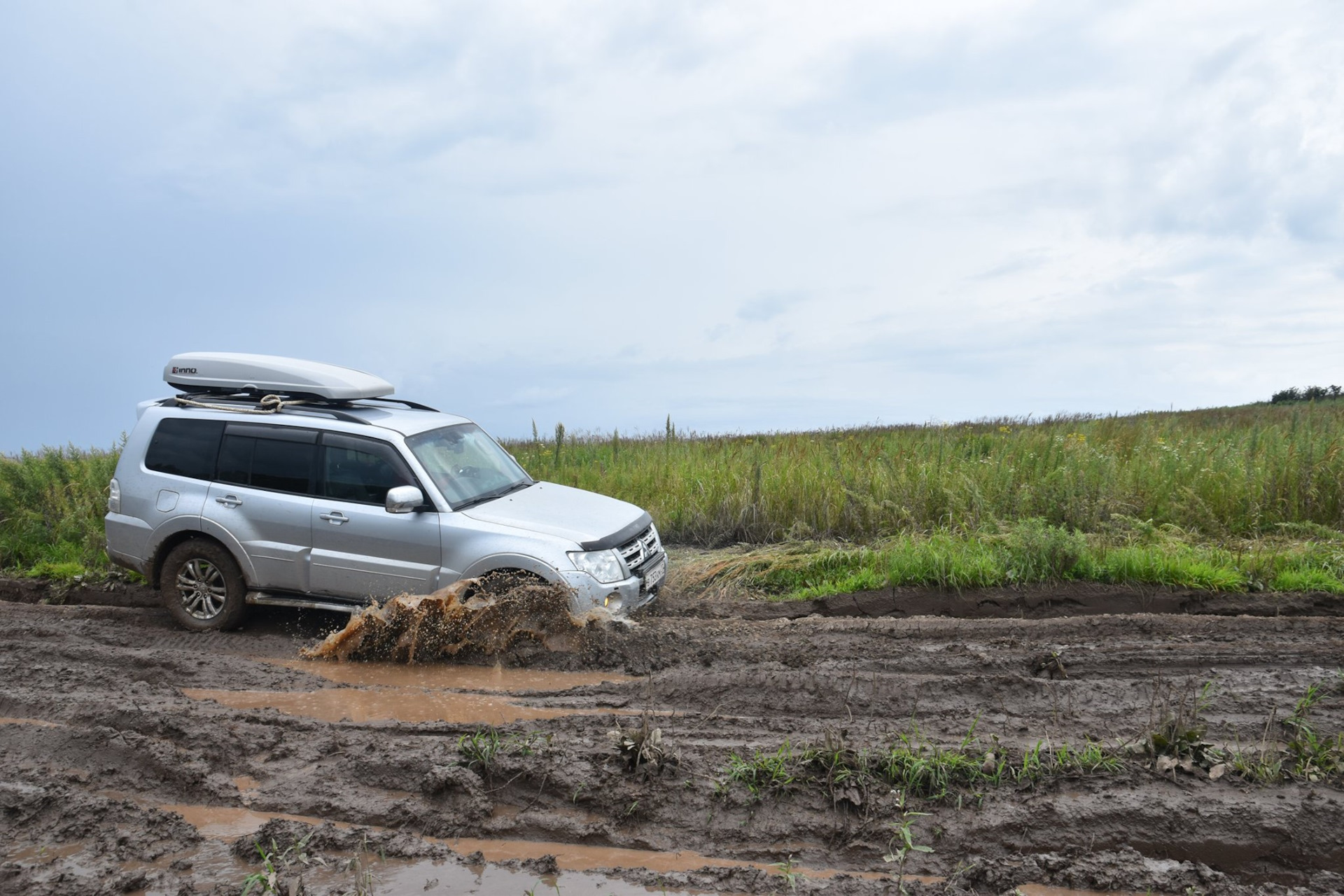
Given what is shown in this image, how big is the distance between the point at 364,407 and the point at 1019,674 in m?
6.50

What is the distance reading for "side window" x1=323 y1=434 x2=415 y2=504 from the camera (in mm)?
8133

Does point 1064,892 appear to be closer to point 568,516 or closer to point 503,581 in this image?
point 503,581

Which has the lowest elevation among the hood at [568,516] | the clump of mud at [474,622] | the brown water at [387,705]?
the brown water at [387,705]

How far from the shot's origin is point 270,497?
27.6ft

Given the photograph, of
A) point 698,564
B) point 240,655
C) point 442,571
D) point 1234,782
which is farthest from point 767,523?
point 1234,782

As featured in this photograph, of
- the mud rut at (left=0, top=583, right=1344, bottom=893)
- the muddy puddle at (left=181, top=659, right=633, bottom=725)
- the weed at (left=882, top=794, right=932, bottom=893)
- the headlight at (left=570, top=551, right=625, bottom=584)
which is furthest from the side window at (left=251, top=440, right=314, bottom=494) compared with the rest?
the weed at (left=882, top=794, right=932, bottom=893)

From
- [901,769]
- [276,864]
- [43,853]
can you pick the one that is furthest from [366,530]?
[901,769]

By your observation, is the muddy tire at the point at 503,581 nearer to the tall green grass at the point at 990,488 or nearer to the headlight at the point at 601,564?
the headlight at the point at 601,564

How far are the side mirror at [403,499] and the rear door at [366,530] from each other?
22 cm

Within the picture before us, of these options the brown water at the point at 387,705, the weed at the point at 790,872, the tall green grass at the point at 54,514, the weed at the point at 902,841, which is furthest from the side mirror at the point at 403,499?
the tall green grass at the point at 54,514

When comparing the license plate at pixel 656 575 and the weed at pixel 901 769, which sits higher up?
the license plate at pixel 656 575

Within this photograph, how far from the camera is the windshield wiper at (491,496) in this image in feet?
26.5

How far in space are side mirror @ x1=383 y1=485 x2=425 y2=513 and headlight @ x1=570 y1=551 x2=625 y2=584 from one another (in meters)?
1.39

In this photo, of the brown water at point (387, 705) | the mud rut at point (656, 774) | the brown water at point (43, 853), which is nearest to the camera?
the mud rut at point (656, 774)
